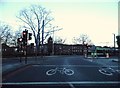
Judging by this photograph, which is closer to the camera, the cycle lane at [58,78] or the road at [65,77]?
the road at [65,77]

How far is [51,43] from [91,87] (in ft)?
398

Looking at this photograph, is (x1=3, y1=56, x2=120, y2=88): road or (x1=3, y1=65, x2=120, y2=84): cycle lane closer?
(x1=3, y1=56, x2=120, y2=88): road

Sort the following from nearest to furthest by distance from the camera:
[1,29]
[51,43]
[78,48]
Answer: [1,29], [51,43], [78,48]

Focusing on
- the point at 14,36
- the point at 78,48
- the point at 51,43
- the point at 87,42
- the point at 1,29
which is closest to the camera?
the point at 1,29

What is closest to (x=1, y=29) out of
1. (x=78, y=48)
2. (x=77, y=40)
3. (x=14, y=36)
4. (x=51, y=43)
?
(x=14, y=36)

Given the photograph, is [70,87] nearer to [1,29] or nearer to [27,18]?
[27,18]

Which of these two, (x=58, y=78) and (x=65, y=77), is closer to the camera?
(x=58, y=78)

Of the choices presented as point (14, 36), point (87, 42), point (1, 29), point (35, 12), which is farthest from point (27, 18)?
point (87, 42)

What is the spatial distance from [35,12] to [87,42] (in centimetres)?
8933

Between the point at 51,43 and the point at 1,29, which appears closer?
the point at 1,29

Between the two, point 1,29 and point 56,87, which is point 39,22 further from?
point 56,87

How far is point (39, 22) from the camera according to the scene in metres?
75.1

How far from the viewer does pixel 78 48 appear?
652 ft

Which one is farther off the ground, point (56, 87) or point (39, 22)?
point (39, 22)
